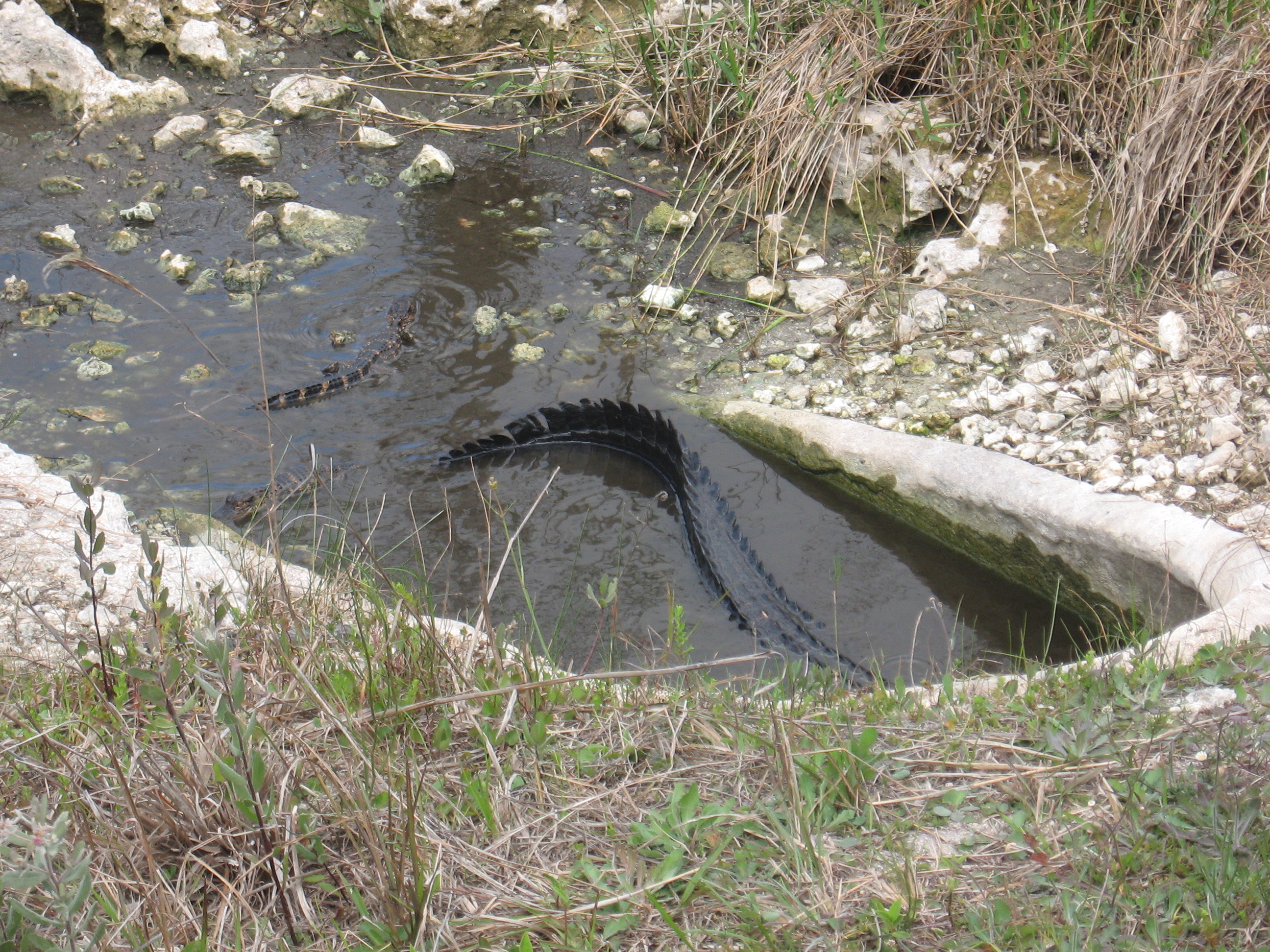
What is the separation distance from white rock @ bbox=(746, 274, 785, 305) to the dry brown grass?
0.54m

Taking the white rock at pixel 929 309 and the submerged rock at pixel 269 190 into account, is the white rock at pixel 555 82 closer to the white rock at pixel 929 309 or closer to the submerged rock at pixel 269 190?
the submerged rock at pixel 269 190

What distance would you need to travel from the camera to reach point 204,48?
20.2 ft

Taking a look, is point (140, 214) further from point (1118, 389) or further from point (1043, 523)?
point (1118, 389)

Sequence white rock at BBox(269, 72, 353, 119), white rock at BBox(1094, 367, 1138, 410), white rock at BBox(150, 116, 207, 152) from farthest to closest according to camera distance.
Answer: white rock at BBox(269, 72, 353, 119) < white rock at BBox(150, 116, 207, 152) < white rock at BBox(1094, 367, 1138, 410)

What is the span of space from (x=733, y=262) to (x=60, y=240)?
3458mm

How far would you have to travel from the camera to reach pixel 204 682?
4.30 ft

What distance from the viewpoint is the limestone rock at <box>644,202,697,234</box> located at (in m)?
4.89

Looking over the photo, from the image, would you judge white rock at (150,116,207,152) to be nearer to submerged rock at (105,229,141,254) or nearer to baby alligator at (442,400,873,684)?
submerged rock at (105,229,141,254)

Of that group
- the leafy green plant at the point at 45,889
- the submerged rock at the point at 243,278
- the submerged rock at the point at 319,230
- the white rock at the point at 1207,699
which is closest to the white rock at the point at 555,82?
the submerged rock at the point at 319,230

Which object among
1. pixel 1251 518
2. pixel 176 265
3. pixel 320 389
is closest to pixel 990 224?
pixel 1251 518

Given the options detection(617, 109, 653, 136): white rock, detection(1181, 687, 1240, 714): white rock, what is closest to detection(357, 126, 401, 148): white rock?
detection(617, 109, 653, 136): white rock

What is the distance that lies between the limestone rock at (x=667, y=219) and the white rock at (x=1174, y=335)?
7.52ft

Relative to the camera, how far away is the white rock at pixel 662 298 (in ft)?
14.6

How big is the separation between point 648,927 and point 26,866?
0.85m
